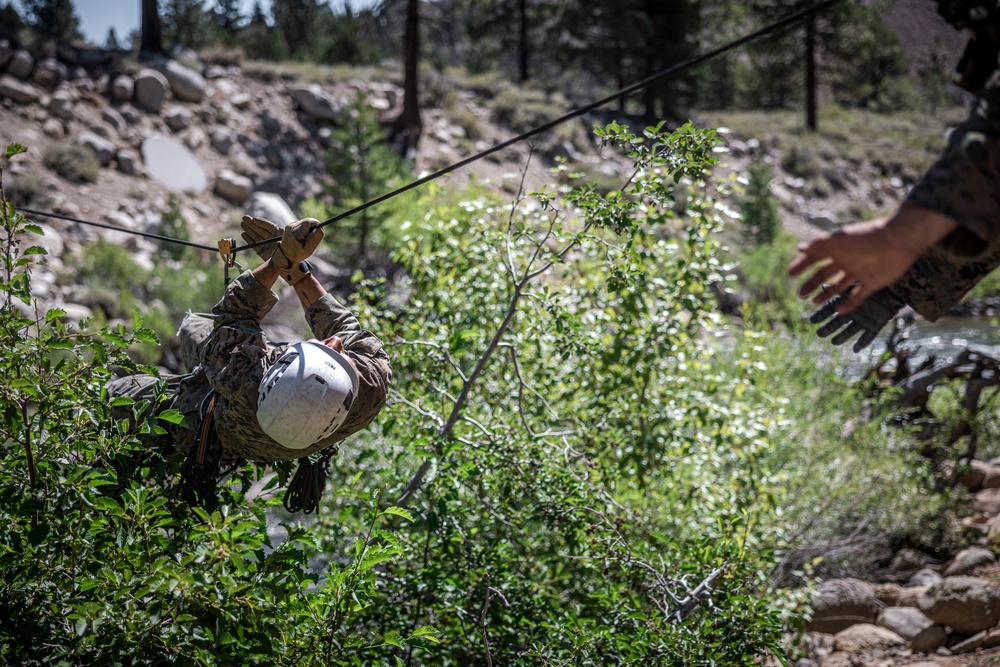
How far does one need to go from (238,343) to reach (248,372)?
0.50 feet

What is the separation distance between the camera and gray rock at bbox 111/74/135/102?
1912 cm

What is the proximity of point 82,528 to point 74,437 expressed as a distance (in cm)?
35

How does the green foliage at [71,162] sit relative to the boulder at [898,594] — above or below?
above

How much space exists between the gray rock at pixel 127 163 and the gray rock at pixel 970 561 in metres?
17.7

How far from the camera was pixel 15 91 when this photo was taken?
17.4m

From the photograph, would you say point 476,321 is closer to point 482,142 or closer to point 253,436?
point 253,436

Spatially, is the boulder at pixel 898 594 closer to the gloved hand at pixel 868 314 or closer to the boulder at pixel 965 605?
the boulder at pixel 965 605

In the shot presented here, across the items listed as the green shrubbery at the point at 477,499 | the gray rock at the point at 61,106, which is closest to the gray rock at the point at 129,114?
the gray rock at the point at 61,106

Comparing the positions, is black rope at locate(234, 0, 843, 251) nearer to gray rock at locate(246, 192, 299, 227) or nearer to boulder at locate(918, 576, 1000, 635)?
boulder at locate(918, 576, 1000, 635)

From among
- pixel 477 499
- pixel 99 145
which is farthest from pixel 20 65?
pixel 477 499

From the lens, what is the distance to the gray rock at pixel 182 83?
66.9ft

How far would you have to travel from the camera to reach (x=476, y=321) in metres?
4.91

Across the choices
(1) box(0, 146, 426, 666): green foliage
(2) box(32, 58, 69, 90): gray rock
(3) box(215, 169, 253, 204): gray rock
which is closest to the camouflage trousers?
(1) box(0, 146, 426, 666): green foliage

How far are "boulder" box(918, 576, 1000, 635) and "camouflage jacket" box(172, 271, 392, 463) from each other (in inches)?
176
